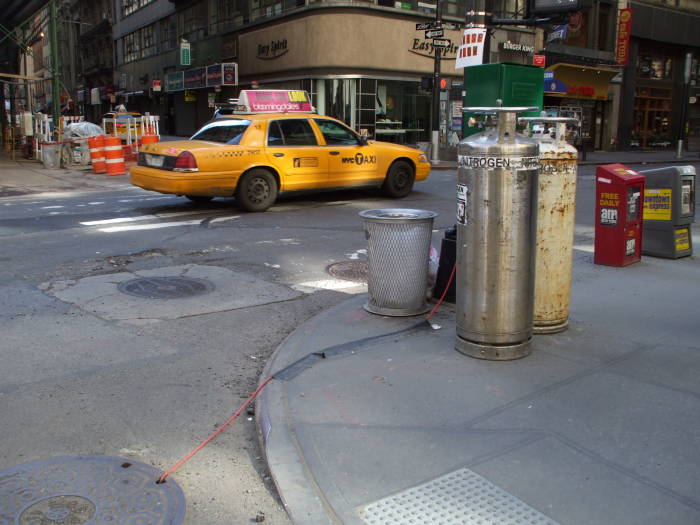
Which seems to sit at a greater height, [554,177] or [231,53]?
[231,53]

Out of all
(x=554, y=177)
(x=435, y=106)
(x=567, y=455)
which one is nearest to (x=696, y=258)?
(x=554, y=177)

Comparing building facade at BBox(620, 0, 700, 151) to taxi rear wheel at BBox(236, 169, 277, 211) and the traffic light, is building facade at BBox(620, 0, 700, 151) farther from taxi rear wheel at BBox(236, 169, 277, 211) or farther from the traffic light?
taxi rear wheel at BBox(236, 169, 277, 211)

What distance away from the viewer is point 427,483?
319 cm

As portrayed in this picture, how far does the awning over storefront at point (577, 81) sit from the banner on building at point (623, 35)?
2.33ft

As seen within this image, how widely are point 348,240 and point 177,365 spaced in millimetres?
4873

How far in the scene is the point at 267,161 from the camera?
11.6 m

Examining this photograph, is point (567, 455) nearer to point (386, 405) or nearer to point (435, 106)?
point (386, 405)

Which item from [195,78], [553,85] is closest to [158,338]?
[553,85]

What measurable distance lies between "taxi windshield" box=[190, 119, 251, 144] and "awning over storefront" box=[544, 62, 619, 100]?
24506 millimetres

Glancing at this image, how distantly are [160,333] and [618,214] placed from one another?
509 cm

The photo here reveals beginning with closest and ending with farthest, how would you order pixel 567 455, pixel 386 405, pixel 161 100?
pixel 567 455, pixel 386 405, pixel 161 100

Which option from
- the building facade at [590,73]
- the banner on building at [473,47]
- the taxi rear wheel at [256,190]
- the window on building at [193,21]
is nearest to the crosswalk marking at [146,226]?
the taxi rear wheel at [256,190]

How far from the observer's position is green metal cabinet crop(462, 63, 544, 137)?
175 inches

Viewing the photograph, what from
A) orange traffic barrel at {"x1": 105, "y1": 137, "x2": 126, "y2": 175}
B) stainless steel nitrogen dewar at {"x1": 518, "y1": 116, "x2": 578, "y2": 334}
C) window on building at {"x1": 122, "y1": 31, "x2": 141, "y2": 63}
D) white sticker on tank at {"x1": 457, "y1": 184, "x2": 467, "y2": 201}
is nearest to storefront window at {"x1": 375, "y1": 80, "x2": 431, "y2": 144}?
orange traffic barrel at {"x1": 105, "y1": 137, "x2": 126, "y2": 175}
